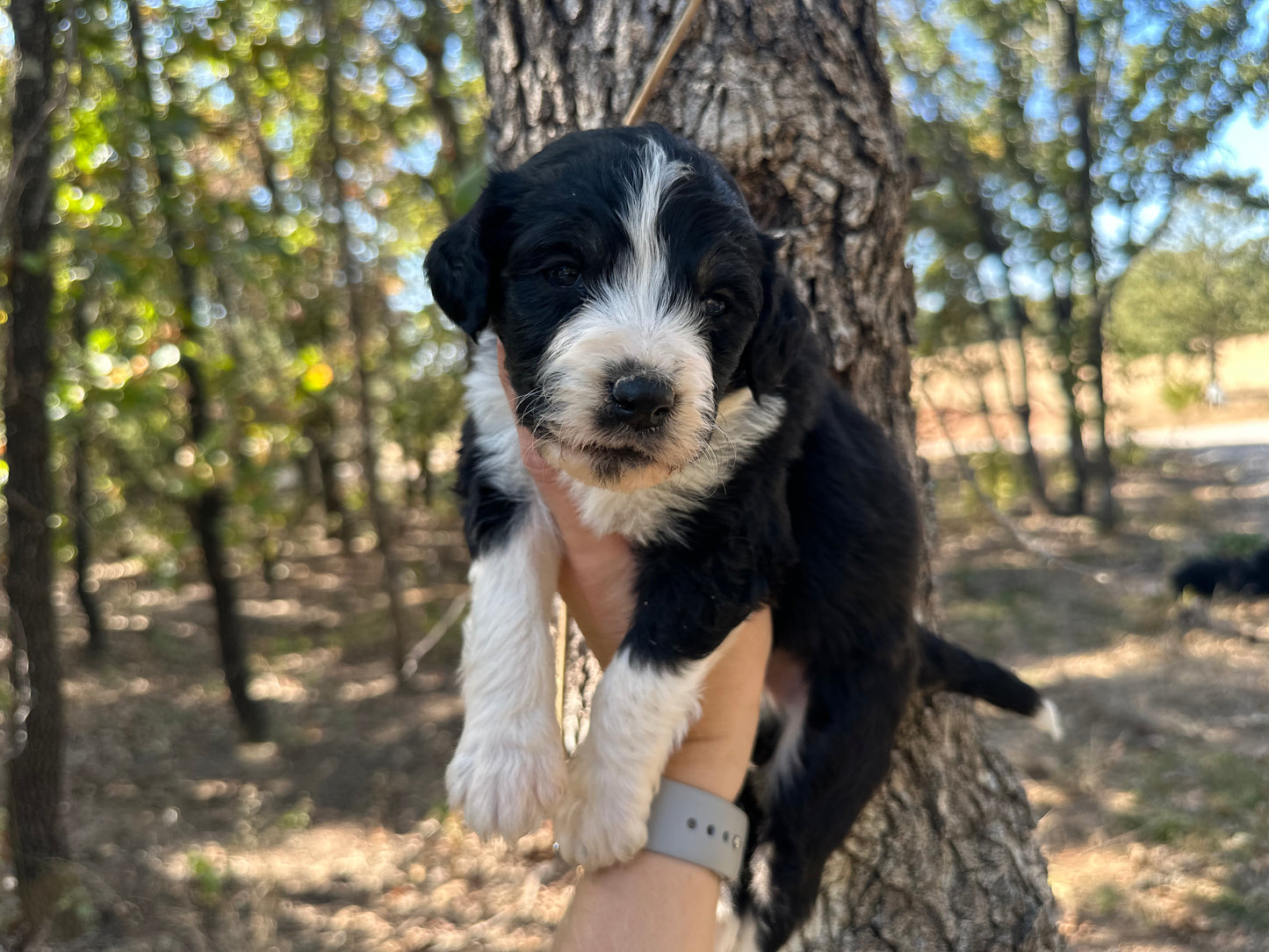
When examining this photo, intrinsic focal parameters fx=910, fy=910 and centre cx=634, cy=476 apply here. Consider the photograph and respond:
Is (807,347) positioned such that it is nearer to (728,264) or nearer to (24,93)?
(728,264)

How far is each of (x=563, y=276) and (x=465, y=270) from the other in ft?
0.68

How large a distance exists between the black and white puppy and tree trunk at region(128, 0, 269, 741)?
329cm

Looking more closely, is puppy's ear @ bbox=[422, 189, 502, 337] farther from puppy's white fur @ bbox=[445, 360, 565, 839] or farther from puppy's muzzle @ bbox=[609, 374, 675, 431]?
puppy's muzzle @ bbox=[609, 374, 675, 431]

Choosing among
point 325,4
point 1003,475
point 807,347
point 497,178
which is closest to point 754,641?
point 807,347

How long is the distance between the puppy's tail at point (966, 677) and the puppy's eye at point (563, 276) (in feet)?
3.67

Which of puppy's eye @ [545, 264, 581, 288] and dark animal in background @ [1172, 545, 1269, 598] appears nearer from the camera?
puppy's eye @ [545, 264, 581, 288]

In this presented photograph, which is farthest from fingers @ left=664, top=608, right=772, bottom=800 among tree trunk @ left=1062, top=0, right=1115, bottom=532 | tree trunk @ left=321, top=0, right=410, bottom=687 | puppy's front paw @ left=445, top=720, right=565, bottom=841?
tree trunk @ left=1062, top=0, right=1115, bottom=532

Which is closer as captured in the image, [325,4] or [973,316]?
[325,4]

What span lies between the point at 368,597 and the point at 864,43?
9.82 meters

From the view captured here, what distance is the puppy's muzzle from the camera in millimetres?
1519

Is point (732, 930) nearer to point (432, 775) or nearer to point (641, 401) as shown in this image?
point (641, 401)

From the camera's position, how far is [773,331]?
1.77 m

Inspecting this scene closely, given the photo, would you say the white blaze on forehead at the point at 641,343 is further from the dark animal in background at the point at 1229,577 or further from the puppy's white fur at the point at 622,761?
the dark animal in background at the point at 1229,577

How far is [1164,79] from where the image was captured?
8984 mm
